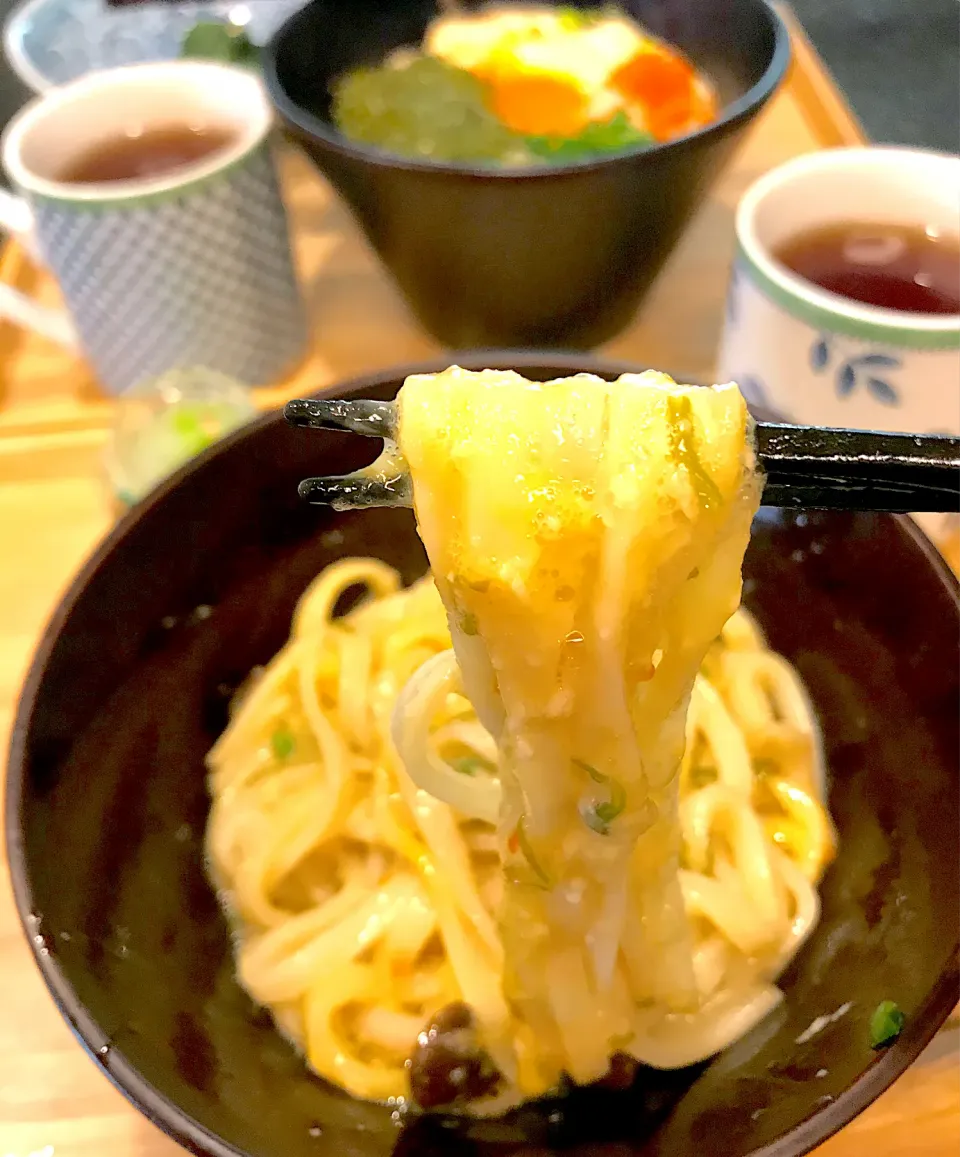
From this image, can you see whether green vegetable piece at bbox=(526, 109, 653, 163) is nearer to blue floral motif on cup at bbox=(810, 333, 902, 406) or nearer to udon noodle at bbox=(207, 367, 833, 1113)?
blue floral motif on cup at bbox=(810, 333, 902, 406)

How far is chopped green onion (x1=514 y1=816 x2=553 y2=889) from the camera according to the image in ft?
2.17

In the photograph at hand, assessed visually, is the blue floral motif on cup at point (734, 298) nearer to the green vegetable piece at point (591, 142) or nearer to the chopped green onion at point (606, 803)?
the green vegetable piece at point (591, 142)

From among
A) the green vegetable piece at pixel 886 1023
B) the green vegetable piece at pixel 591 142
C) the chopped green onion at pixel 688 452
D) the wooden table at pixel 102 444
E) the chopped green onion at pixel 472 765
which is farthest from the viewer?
the green vegetable piece at pixel 591 142

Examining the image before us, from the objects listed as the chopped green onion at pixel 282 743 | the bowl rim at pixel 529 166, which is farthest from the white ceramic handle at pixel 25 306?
the chopped green onion at pixel 282 743

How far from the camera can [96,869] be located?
78 cm

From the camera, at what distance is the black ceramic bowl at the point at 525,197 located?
1.09 metres

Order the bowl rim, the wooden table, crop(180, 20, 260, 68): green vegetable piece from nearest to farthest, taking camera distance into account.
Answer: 1. the wooden table
2. the bowl rim
3. crop(180, 20, 260, 68): green vegetable piece

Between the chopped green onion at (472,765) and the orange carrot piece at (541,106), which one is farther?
the orange carrot piece at (541,106)

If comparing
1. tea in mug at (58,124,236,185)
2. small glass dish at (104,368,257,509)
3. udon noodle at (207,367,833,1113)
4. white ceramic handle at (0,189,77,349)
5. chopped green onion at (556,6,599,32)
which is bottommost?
udon noodle at (207,367,833,1113)

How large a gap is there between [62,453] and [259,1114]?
0.93m

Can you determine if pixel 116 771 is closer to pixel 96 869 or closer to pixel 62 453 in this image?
pixel 96 869

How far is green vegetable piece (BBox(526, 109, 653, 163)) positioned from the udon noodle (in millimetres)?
547

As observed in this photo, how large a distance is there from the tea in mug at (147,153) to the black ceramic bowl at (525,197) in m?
0.15

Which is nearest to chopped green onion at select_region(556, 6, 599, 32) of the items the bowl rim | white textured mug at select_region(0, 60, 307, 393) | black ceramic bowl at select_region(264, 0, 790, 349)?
black ceramic bowl at select_region(264, 0, 790, 349)
